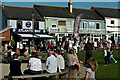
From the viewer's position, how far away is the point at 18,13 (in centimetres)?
4216

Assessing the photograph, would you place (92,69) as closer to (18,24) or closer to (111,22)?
(18,24)

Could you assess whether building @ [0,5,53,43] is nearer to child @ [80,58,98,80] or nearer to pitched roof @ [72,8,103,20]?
pitched roof @ [72,8,103,20]

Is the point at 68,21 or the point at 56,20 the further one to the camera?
the point at 68,21

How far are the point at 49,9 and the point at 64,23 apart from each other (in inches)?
183

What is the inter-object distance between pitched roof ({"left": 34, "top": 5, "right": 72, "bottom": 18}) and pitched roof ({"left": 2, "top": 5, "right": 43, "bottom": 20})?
1.60 meters

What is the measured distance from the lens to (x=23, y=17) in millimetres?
40938

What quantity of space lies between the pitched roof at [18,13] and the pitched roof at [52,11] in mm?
1602

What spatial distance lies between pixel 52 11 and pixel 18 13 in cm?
761

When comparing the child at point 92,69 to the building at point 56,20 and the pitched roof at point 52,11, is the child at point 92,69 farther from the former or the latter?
the pitched roof at point 52,11

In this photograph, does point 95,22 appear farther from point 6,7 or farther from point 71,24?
point 6,7

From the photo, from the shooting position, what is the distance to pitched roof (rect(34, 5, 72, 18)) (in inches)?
1748

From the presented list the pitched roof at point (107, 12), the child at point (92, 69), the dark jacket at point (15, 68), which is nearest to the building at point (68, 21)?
the pitched roof at point (107, 12)

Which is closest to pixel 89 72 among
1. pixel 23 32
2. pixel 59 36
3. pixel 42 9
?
pixel 23 32

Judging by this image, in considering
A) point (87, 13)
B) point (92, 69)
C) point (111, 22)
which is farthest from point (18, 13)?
point (92, 69)
